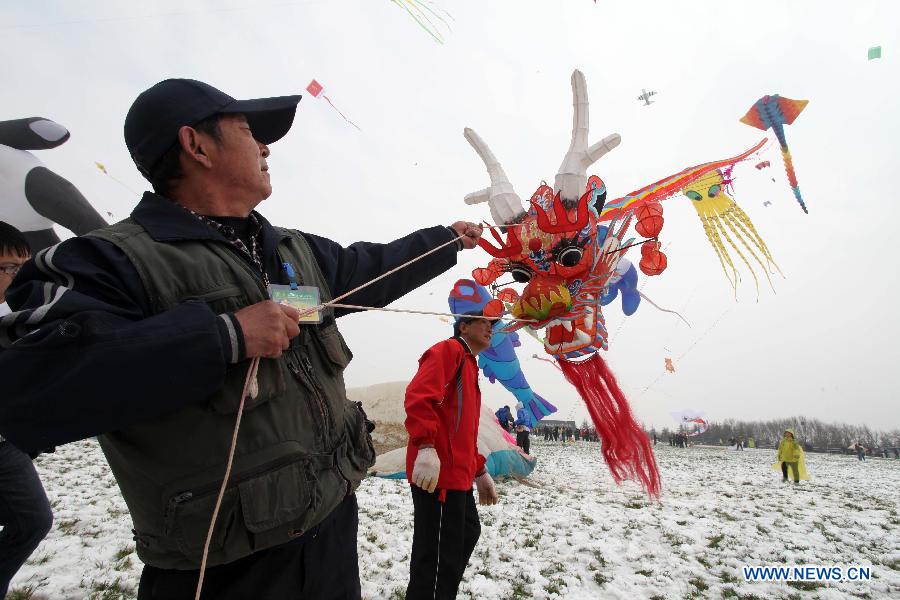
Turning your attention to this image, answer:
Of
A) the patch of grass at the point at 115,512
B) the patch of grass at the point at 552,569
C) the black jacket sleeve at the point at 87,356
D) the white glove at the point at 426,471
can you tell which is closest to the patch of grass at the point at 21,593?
the patch of grass at the point at 115,512

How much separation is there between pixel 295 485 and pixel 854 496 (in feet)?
33.6

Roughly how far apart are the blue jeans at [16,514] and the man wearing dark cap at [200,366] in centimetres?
171

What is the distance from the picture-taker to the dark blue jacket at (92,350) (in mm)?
841

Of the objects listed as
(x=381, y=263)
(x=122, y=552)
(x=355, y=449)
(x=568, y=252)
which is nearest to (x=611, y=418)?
(x=568, y=252)

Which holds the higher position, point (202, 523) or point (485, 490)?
point (202, 523)

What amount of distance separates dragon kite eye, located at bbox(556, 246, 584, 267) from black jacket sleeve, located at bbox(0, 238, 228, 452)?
104 inches

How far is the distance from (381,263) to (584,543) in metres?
3.69

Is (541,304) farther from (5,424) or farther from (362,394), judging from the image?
(362,394)

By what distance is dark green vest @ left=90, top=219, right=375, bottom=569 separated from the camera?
104 cm

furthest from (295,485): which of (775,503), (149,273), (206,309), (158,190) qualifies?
(775,503)

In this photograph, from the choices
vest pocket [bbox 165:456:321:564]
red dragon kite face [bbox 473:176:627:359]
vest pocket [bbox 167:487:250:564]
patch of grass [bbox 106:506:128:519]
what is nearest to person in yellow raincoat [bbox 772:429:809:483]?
red dragon kite face [bbox 473:176:627:359]

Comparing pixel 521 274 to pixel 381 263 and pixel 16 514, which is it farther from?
pixel 16 514

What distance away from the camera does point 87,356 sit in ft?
2.78

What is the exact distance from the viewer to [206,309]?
1006 mm
